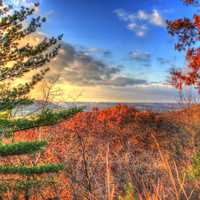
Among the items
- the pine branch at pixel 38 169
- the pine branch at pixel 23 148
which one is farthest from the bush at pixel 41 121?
the pine branch at pixel 23 148

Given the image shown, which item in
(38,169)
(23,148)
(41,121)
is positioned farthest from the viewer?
(41,121)

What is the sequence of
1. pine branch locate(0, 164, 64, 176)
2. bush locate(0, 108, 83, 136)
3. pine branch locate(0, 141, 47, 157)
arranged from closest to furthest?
1. pine branch locate(0, 141, 47, 157)
2. pine branch locate(0, 164, 64, 176)
3. bush locate(0, 108, 83, 136)

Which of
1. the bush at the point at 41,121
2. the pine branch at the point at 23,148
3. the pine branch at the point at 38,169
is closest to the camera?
the pine branch at the point at 23,148

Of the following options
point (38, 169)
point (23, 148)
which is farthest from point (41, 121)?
point (23, 148)

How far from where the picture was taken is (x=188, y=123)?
19922 millimetres

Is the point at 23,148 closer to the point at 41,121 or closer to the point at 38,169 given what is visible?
the point at 38,169

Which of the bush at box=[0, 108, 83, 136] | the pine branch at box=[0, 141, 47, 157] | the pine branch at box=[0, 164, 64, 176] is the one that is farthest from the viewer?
the bush at box=[0, 108, 83, 136]

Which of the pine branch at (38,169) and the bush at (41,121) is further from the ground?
the bush at (41,121)

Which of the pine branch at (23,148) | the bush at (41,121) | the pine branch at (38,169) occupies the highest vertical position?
the bush at (41,121)

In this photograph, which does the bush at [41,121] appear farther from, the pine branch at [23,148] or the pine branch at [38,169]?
the pine branch at [23,148]

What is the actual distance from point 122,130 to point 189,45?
545cm

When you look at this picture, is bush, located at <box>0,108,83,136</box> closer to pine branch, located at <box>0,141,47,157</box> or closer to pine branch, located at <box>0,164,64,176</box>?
pine branch, located at <box>0,164,64,176</box>

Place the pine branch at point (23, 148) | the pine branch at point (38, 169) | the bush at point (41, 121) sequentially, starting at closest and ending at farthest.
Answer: the pine branch at point (23, 148), the pine branch at point (38, 169), the bush at point (41, 121)

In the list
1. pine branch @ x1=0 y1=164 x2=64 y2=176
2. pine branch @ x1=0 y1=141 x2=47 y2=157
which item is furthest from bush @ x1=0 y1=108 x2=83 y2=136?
pine branch @ x1=0 y1=141 x2=47 y2=157
